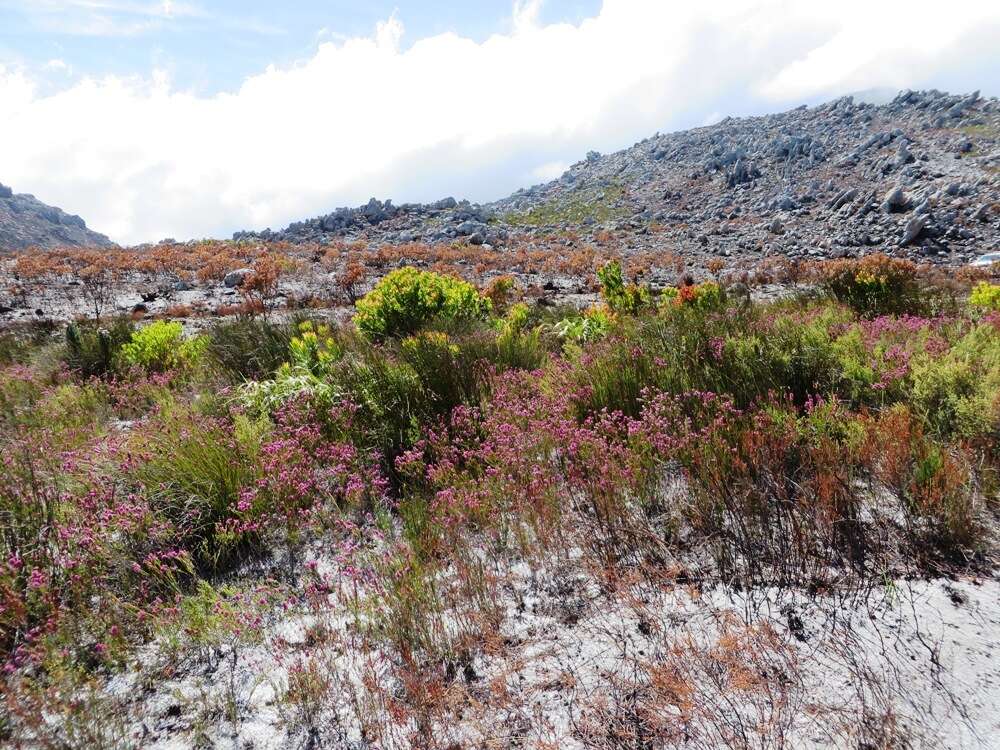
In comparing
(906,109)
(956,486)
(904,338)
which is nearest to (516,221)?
(906,109)

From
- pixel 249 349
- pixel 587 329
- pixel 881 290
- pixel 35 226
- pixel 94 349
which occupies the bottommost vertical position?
pixel 881 290

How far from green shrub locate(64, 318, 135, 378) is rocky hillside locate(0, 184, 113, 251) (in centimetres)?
5439

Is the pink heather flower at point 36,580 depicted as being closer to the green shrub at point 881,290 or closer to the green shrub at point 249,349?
the green shrub at point 249,349

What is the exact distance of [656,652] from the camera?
2359mm

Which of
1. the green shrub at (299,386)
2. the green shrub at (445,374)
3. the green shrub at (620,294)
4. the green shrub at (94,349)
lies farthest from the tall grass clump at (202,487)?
the green shrub at (620,294)

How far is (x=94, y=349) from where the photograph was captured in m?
8.50

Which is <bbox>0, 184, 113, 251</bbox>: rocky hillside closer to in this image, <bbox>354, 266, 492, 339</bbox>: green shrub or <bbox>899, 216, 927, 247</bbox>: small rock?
<bbox>354, 266, 492, 339</bbox>: green shrub

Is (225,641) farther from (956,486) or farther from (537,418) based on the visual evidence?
(956,486)

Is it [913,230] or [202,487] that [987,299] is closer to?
[202,487]

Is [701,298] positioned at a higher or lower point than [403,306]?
lower

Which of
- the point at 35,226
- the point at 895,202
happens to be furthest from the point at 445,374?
the point at 35,226

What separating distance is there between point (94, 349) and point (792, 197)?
40.4 metres

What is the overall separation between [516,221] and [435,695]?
51.2m

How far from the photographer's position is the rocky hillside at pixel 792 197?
26.1m
